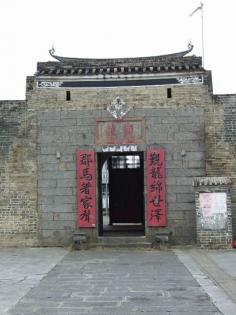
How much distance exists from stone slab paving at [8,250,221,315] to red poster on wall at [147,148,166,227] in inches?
93.6

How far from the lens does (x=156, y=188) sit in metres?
12.4

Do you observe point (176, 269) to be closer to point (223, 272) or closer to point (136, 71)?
point (223, 272)

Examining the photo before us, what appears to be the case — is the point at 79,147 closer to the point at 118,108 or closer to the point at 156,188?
the point at 118,108

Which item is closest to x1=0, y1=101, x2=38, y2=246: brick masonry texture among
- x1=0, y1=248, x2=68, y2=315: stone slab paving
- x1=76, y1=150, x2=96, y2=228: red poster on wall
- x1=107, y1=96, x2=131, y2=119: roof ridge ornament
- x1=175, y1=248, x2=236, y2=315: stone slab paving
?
x1=0, y1=248, x2=68, y2=315: stone slab paving

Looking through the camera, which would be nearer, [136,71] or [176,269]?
[176,269]

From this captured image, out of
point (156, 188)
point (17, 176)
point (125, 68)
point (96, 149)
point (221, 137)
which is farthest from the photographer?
point (125, 68)

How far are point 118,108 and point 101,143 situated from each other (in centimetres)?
99

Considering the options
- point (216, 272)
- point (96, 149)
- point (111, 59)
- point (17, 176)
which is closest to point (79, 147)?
point (96, 149)

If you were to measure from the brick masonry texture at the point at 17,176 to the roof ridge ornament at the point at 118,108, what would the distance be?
6.84 ft

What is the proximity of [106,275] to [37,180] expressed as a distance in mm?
5159

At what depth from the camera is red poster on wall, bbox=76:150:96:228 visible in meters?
12.5

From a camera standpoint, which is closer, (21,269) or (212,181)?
(21,269)

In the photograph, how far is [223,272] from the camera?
8172mm

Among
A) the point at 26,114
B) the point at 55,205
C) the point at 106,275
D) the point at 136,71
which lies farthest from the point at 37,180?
the point at 106,275
